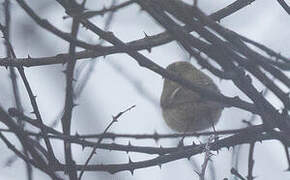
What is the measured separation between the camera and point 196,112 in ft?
14.7

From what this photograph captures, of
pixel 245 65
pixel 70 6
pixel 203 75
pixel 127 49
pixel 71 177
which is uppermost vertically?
pixel 203 75

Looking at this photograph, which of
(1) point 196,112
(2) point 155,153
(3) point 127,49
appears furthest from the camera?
(1) point 196,112

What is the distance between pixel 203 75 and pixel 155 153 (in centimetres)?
247

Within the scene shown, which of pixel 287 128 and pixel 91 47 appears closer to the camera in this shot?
pixel 91 47

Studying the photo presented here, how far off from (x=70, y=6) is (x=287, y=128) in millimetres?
916

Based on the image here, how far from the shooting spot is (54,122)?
3494 millimetres

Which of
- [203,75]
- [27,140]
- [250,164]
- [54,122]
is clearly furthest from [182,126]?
[27,140]

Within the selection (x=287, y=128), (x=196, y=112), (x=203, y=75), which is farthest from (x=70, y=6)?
(x=203, y=75)

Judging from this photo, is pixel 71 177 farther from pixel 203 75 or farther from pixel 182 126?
pixel 203 75

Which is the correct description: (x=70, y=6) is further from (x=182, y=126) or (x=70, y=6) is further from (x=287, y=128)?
(x=182, y=126)

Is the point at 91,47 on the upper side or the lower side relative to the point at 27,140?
upper

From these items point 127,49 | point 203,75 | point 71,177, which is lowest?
point 71,177

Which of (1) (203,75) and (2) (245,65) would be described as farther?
(1) (203,75)

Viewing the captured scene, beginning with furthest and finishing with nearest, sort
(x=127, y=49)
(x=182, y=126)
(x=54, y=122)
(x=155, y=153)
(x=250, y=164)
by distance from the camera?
1. (x=182, y=126)
2. (x=54, y=122)
3. (x=155, y=153)
4. (x=250, y=164)
5. (x=127, y=49)
